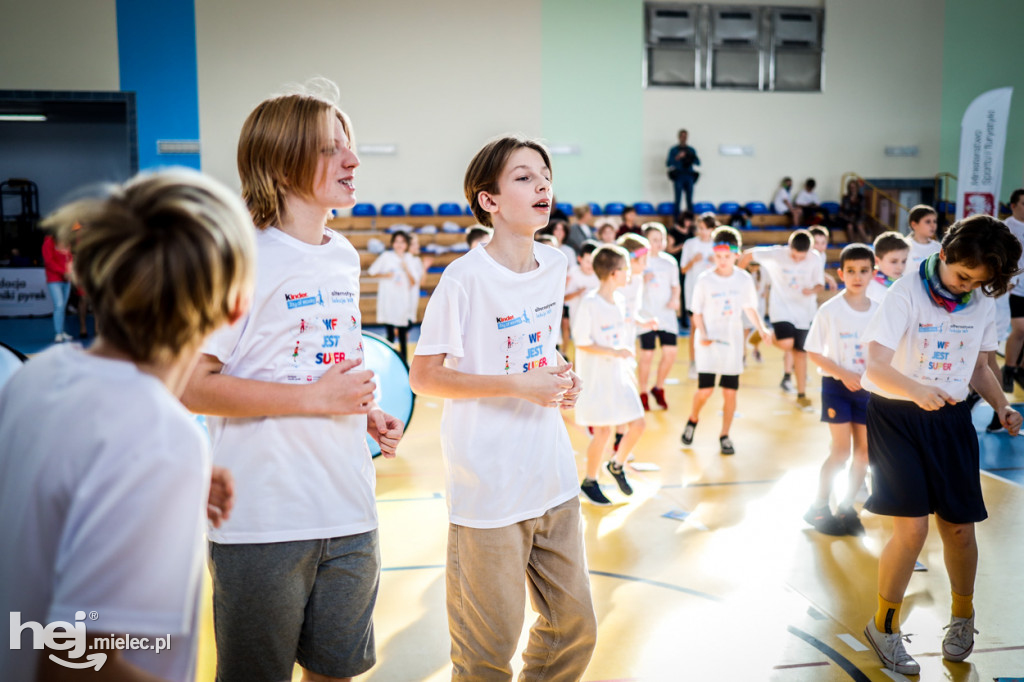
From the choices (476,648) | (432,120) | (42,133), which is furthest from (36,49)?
(476,648)

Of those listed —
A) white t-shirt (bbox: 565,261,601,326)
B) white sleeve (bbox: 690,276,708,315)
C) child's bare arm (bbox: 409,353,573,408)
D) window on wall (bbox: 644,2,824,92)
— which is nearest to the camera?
child's bare arm (bbox: 409,353,573,408)

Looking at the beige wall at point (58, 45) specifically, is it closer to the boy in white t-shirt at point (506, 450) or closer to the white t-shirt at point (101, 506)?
the boy in white t-shirt at point (506, 450)

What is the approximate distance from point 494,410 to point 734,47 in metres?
17.2

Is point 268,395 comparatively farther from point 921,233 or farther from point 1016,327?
point 1016,327

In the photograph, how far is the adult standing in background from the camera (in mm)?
16469

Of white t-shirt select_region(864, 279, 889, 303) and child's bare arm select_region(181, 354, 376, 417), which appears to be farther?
white t-shirt select_region(864, 279, 889, 303)

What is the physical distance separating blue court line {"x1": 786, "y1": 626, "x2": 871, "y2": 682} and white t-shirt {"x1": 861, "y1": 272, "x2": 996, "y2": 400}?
104 centimetres

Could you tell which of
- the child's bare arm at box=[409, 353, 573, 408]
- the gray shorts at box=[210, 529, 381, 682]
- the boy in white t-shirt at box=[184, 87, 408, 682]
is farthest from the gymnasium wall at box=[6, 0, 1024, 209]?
the gray shorts at box=[210, 529, 381, 682]

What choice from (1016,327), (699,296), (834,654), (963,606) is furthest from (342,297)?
(1016,327)

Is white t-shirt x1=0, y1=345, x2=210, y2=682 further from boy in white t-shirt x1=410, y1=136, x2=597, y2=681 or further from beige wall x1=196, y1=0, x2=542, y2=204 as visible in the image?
beige wall x1=196, y1=0, x2=542, y2=204

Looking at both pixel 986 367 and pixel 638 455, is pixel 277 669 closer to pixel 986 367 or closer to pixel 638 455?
pixel 986 367

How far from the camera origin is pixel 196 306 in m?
0.99

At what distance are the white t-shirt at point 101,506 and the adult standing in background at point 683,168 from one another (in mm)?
16312

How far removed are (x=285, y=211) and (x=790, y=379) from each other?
8037mm
